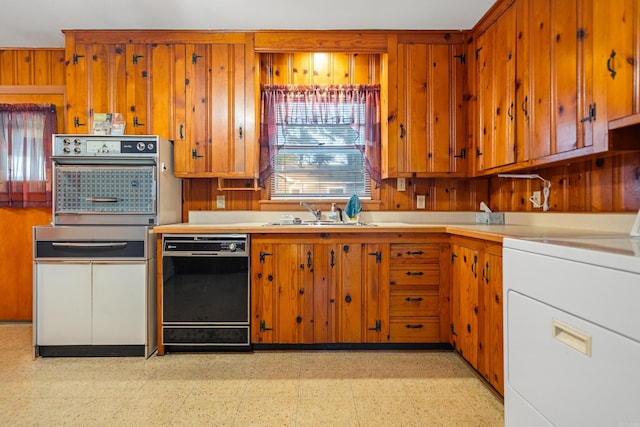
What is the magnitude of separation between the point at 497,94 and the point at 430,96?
1.77 feet

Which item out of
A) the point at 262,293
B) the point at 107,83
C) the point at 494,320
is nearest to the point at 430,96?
the point at 494,320

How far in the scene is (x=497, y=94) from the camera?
8.04 ft

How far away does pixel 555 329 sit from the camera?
114 centimetres

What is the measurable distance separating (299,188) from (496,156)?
162 cm

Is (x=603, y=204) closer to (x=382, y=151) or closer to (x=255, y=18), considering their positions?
(x=382, y=151)

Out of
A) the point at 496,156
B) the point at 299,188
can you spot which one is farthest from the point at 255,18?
the point at 496,156

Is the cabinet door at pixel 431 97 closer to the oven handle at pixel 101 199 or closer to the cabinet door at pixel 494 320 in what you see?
the cabinet door at pixel 494 320

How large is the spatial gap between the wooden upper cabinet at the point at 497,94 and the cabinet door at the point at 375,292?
39.9 inches

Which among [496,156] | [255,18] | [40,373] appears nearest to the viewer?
[40,373]

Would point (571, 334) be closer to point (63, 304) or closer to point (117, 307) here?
point (117, 307)

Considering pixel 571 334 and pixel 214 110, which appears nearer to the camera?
pixel 571 334

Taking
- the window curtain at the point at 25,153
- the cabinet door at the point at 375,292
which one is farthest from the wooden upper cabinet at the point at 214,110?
the window curtain at the point at 25,153

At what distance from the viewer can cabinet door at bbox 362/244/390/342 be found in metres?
2.53

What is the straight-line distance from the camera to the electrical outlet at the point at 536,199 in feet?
7.91
